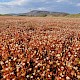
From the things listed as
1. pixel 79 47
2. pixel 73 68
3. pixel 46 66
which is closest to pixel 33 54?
pixel 46 66

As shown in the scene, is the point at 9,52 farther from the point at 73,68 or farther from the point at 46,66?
the point at 73,68

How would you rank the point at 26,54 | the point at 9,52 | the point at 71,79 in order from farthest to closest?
the point at 9,52
the point at 26,54
the point at 71,79

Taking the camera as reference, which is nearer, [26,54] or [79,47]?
[26,54]

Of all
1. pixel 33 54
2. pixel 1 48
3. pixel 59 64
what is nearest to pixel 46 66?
pixel 59 64

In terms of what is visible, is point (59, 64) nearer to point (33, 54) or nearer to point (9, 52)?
point (33, 54)

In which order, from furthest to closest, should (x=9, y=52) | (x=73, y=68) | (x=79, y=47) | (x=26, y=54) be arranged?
(x=79, y=47) < (x=9, y=52) < (x=26, y=54) < (x=73, y=68)

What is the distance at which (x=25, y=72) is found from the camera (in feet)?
30.5

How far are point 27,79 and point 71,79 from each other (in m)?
1.69

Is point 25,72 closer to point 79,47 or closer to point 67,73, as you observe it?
point 67,73

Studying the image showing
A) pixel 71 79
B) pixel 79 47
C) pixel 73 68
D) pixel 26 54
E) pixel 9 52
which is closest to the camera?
pixel 71 79

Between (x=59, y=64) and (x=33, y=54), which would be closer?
(x=59, y=64)

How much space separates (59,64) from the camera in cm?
1016

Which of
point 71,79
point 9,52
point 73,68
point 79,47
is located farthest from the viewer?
point 79,47

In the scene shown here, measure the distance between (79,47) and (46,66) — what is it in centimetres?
369
